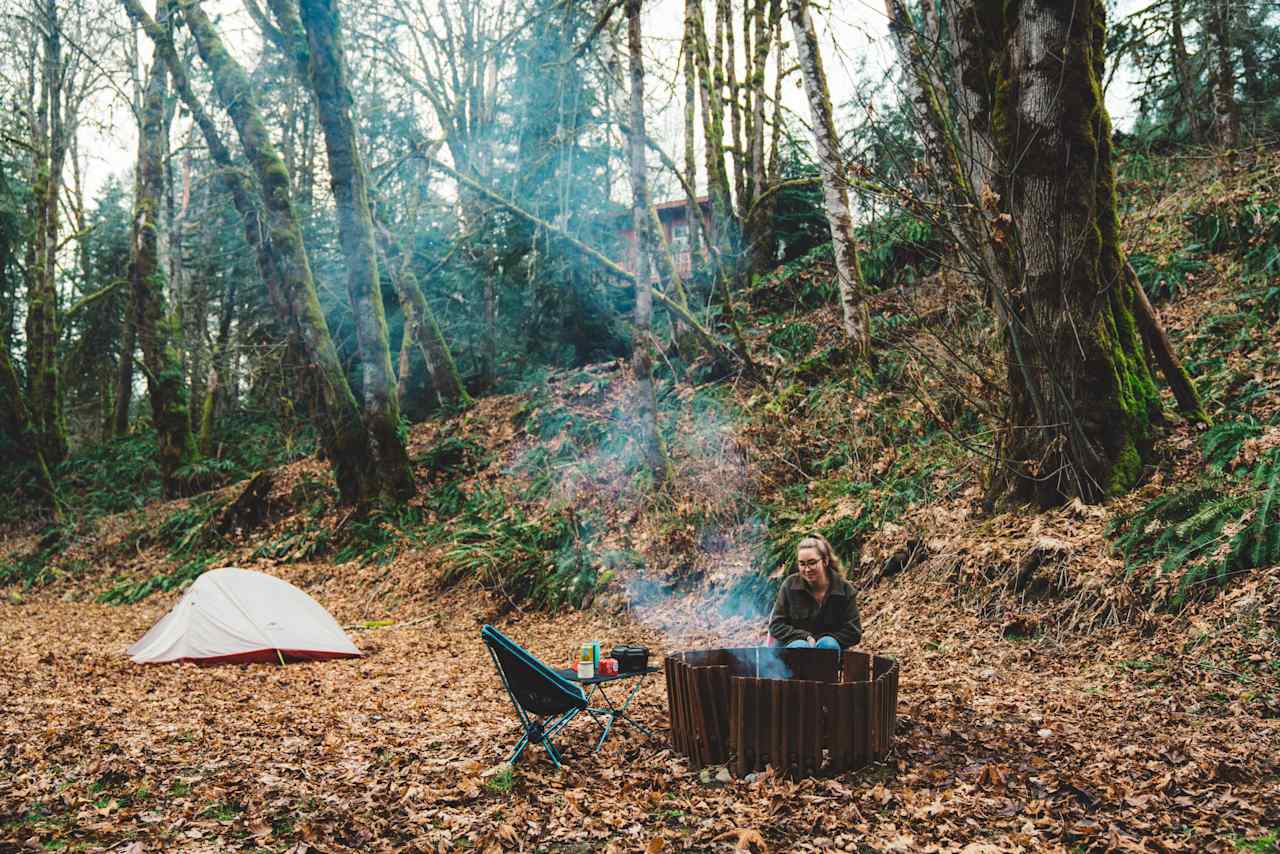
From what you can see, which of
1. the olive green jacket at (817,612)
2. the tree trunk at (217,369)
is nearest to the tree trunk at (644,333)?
the olive green jacket at (817,612)

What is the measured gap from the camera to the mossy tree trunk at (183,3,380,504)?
12297mm

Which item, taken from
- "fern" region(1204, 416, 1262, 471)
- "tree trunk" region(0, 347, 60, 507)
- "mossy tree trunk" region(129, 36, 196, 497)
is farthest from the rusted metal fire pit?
"tree trunk" region(0, 347, 60, 507)

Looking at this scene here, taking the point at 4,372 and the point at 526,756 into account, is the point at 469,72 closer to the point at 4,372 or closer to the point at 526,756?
the point at 4,372

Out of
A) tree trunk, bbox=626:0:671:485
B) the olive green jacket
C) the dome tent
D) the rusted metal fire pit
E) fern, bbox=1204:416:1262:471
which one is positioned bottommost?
the dome tent

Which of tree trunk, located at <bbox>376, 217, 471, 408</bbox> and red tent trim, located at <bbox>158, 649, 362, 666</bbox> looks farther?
tree trunk, located at <bbox>376, 217, 471, 408</bbox>

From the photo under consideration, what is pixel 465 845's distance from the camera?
347cm

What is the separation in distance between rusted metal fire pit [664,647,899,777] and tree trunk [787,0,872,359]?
658 cm

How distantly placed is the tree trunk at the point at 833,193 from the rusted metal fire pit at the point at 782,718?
6580 mm

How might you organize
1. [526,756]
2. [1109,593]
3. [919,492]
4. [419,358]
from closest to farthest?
[526,756] < [1109,593] < [919,492] < [419,358]

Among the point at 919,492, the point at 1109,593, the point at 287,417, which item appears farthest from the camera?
the point at 287,417

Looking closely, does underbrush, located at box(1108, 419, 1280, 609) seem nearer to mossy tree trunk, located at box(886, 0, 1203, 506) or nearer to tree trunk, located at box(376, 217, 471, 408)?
mossy tree trunk, located at box(886, 0, 1203, 506)

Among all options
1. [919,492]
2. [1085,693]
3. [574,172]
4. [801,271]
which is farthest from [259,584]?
[574,172]

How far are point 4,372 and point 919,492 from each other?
18116 millimetres

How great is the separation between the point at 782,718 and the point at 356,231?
420 inches
